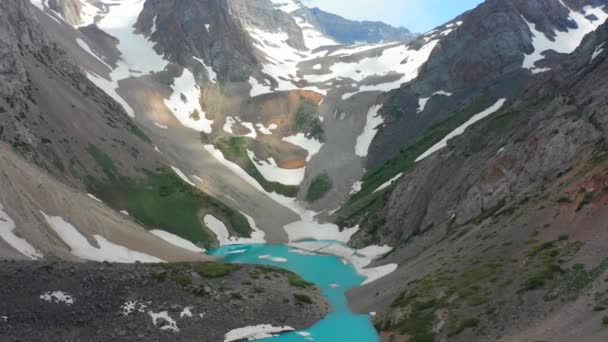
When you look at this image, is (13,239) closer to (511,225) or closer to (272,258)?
(511,225)

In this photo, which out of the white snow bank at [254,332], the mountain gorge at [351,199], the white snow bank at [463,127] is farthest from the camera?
the white snow bank at [463,127]

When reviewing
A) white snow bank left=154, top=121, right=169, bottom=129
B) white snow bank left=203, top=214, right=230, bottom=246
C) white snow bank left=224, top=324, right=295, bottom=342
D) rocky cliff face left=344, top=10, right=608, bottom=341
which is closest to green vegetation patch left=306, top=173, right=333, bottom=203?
white snow bank left=203, top=214, right=230, bottom=246

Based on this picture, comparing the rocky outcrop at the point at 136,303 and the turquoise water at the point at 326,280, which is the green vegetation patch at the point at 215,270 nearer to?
the rocky outcrop at the point at 136,303

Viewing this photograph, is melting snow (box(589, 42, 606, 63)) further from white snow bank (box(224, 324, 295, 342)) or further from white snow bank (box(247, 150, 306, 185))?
white snow bank (box(247, 150, 306, 185))

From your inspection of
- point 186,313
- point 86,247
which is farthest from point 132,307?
point 86,247

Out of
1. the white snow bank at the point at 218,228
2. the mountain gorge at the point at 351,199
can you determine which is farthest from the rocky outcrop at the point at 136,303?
the white snow bank at the point at 218,228

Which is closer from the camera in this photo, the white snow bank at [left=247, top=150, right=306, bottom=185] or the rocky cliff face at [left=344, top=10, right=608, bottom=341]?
the rocky cliff face at [left=344, top=10, right=608, bottom=341]
